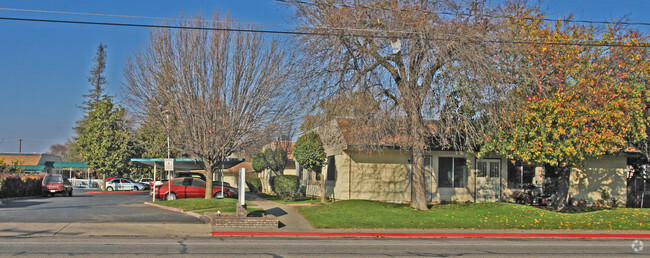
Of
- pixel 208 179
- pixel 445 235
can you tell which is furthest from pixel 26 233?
pixel 208 179

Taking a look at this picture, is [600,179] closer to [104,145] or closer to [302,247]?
[302,247]

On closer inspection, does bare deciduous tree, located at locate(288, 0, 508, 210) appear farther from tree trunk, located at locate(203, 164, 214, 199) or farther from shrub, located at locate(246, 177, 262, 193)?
shrub, located at locate(246, 177, 262, 193)

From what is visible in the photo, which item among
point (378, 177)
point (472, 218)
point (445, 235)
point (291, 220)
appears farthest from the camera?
point (378, 177)

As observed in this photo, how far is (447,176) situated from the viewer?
27109mm

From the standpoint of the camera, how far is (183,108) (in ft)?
80.5

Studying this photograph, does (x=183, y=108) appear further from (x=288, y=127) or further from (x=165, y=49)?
(x=288, y=127)

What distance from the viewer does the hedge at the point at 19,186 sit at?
3028cm

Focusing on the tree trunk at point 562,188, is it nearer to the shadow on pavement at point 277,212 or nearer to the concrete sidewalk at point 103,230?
the shadow on pavement at point 277,212

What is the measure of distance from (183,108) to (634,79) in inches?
731

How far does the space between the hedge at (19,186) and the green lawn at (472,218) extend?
63.0 ft

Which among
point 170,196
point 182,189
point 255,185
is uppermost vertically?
point 182,189

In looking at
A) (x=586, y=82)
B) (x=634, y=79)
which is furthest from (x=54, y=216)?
(x=634, y=79)

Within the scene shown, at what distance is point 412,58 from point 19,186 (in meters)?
26.2

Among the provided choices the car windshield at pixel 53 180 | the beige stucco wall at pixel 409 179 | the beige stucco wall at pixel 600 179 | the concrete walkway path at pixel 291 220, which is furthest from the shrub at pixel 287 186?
the car windshield at pixel 53 180
